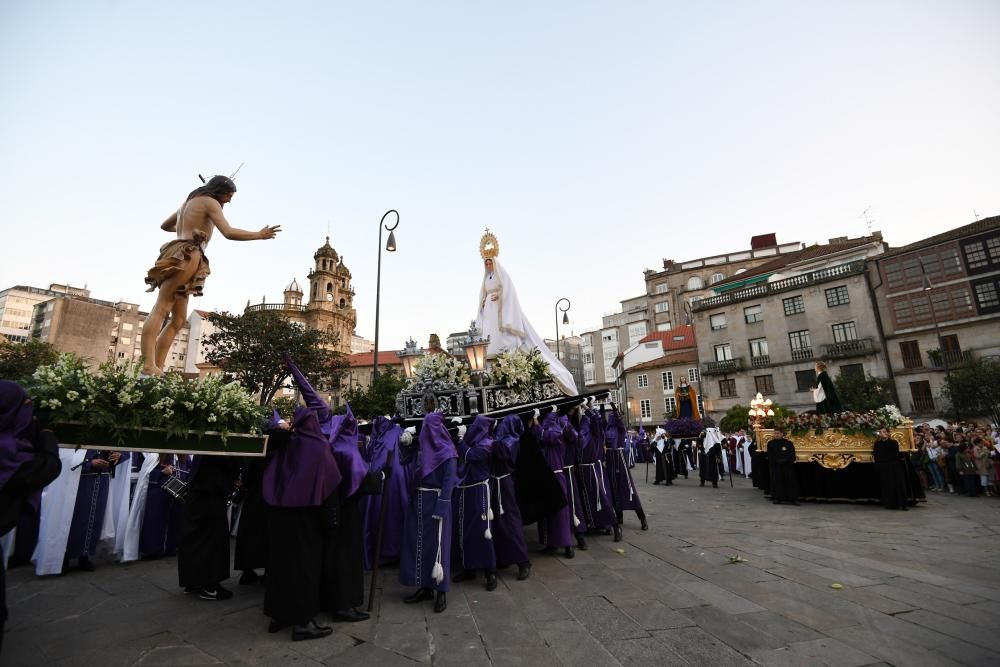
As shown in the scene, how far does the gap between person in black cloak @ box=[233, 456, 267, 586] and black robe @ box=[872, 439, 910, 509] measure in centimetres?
1233

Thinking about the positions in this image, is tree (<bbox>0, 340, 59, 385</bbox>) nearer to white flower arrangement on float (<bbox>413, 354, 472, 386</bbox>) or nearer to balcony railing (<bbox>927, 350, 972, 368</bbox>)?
white flower arrangement on float (<bbox>413, 354, 472, 386</bbox>)

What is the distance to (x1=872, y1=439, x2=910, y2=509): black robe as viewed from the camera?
1009 centimetres

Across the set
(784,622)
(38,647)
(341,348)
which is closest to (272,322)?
(38,647)

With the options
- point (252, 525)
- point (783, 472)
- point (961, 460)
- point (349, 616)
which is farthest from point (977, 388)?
point (252, 525)

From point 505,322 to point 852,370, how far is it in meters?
34.7

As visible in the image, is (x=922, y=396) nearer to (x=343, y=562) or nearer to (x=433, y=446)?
(x=433, y=446)

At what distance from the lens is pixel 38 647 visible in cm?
386

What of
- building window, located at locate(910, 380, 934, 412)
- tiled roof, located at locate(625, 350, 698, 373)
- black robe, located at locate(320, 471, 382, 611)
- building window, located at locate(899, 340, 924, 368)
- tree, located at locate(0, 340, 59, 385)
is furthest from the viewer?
tiled roof, located at locate(625, 350, 698, 373)

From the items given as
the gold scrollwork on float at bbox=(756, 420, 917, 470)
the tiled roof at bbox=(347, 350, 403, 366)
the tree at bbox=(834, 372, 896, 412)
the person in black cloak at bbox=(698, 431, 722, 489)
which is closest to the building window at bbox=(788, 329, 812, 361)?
the tree at bbox=(834, 372, 896, 412)

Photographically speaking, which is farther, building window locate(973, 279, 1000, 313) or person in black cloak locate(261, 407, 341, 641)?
building window locate(973, 279, 1000, 313)

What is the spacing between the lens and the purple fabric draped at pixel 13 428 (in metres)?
3.09

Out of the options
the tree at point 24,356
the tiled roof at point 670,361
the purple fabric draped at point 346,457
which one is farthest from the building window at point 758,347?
the tree at point 24,356

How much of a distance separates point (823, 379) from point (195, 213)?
14301 millimetres

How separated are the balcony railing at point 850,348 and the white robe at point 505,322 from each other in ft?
110
